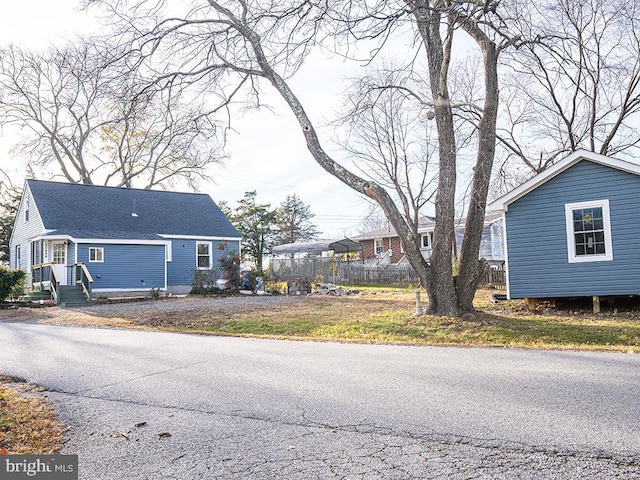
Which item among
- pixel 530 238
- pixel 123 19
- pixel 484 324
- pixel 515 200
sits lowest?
pixel 484 324

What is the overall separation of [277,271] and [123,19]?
22.4 meters

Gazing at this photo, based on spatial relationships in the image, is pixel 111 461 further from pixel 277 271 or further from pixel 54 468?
pixel 277 271

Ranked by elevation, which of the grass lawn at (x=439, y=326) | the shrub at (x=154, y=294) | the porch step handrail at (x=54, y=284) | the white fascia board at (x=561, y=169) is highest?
the white fascia board at (x=561, y=169)

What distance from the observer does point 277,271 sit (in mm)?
33625

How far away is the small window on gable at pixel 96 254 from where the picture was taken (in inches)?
936

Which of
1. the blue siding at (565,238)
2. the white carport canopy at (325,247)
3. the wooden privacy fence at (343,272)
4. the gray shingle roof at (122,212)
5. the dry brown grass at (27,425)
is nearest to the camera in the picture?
the dry brown grass at (27,425)

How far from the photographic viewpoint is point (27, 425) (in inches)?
183

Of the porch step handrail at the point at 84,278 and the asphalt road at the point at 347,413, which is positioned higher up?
the porch step handrail at the point at 84,278

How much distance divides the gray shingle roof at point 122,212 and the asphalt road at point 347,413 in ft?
58.8

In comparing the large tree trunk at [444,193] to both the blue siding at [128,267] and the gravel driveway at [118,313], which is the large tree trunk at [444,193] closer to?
the gravel driveway at [118,313]

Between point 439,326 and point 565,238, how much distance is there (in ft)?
17.7

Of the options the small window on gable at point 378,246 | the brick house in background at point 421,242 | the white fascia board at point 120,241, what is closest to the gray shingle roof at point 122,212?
the white fascia board at point 120,241

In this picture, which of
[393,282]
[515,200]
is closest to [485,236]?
[393,282]

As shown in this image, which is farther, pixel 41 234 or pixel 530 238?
pixel 41 234
